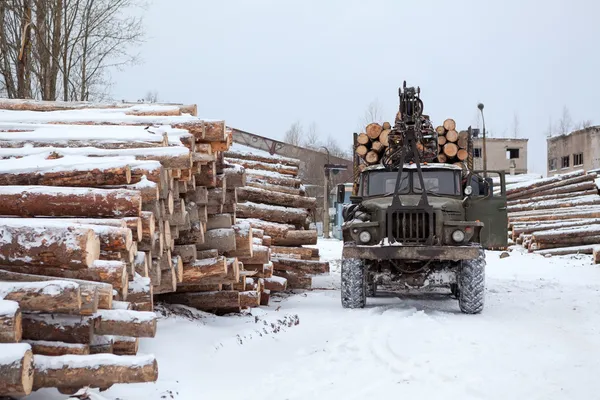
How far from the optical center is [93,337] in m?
4.96

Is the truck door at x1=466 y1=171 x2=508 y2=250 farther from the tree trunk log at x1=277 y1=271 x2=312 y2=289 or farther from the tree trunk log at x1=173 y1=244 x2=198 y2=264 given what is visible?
the tree trunk log at x1=173 y1=244 x2=198 y2=264

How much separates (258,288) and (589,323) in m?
4.55

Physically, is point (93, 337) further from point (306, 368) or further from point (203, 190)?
point (203, 190)

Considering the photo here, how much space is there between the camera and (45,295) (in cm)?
456

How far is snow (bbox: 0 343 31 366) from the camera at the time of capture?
13.5ft

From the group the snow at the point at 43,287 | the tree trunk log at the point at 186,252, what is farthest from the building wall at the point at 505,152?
the snow at the point at 43,287

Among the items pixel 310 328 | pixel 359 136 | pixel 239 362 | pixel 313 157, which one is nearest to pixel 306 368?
pixel 239 362

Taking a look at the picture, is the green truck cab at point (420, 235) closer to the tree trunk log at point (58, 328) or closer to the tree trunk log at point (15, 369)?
the tree trunk log at point (58, 328)

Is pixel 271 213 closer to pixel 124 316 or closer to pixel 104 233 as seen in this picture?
pixel 104 233

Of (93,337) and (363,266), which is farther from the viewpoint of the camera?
(363,266)

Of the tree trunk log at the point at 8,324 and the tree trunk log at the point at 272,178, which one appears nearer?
the tree trunk log at the point at 8,324

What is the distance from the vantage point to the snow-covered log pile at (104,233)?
4.63 meters

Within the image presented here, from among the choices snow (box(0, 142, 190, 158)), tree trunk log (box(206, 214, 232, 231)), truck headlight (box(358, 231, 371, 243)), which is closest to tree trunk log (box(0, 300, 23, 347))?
snow (box(0, 142, 190, 158))

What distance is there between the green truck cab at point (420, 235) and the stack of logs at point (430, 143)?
4.84 ft
